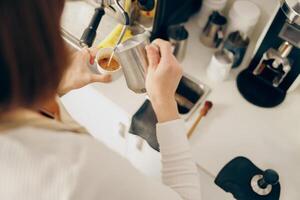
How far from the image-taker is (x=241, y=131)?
36.7 inches

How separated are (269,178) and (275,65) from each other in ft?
0.99

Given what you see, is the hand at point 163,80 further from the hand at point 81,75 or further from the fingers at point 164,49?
the hand at point 81,75

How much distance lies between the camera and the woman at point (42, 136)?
1.25 feet

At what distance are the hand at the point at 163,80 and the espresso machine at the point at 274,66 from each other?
11.6 inches

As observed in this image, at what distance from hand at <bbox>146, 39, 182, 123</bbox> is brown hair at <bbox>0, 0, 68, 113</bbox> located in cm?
34

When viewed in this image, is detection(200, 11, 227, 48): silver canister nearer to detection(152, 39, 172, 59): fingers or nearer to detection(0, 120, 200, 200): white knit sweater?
detection(152, 39, 172, 59): fingers

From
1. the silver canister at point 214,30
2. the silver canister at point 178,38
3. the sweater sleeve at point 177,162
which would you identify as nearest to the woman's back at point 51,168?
the sweater sleeve at point 177,162

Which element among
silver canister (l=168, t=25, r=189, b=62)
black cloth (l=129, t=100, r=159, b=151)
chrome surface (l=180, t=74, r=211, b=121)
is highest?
silver canister (l=168, t=25, r=189, b=62)

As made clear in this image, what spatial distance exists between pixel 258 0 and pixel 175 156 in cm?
57

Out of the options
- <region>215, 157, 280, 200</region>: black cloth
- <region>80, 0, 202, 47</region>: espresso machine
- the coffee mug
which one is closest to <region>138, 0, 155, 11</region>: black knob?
<region>80, 0, 202, 47</region>: espresso machine

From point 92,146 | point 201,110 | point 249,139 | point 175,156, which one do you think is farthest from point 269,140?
point 92,146

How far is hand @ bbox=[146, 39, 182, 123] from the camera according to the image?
0.77 metres

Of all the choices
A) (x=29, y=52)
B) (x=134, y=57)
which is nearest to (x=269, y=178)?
(x=134, y=57)

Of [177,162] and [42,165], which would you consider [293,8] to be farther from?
[42,165]
